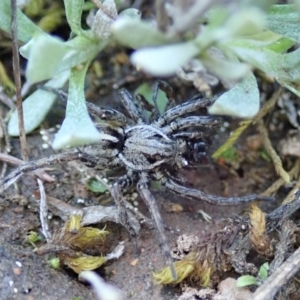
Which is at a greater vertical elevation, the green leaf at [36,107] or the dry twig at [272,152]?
the green leaf at [36,107]

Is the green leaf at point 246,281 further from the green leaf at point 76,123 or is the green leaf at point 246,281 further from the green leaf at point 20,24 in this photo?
the green leaf at point 20,24

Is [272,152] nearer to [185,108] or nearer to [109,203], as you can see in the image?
[185,108]

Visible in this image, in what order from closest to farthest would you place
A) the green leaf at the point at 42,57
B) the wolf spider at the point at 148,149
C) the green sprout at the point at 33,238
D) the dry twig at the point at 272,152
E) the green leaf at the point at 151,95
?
the green leaf at the point at 42,57 < the green sprout at the point at 33,238 < the wolf spider at the point at 148,149 < the dry twig at the point at 272,152 < the green leaf at the point at 151,95

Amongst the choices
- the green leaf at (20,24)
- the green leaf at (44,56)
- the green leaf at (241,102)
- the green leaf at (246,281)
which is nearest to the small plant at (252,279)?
the green leaf at (246,281)

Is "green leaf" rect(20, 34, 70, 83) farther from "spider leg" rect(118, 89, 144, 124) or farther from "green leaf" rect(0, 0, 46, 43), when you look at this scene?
"spider leg" rect(118, 89, 144, 124)

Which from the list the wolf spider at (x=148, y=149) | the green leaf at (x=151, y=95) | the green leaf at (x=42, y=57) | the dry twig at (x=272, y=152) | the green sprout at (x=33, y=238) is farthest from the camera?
the green leaf at (x=151, y=95)

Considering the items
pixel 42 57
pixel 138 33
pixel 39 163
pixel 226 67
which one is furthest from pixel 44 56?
pixel 39 163
